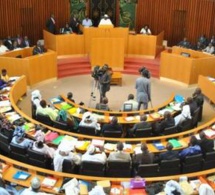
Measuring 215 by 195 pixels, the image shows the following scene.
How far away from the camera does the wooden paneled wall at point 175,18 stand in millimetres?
16453

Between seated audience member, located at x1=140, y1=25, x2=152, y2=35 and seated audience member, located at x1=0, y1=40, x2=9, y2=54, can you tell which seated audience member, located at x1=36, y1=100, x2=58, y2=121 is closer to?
seated audience member, located at x1=0, y1=40, x2=9, y2=54

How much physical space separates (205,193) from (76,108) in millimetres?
4805

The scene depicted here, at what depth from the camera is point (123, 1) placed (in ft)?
57.6

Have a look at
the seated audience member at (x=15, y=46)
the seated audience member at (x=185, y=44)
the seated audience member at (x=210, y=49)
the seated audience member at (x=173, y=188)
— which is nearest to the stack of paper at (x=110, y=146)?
the seated audience member at (x=173, y=188)

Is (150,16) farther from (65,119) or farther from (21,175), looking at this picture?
(21,175)

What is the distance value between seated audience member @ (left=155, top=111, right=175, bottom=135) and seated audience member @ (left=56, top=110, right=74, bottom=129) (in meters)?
2.04

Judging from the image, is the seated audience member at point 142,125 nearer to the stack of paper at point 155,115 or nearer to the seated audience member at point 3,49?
the stack of paper at point 155,115

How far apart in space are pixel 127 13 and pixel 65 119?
9970 millimetres

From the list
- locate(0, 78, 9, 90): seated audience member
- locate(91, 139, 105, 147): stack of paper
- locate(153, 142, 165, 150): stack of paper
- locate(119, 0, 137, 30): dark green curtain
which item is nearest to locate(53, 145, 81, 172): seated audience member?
locate(91, 139, 105, 147): stack of paper

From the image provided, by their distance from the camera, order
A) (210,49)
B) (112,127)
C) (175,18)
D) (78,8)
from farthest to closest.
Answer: (78,8) → (175,18) → (210,49) → (112,127)

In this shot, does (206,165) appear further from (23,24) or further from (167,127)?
(23,24)

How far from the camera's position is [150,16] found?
57.6ft

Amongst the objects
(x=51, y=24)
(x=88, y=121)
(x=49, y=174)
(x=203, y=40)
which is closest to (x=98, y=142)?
(x=88, y=121)

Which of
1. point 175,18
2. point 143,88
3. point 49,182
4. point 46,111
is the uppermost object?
point 175,18
